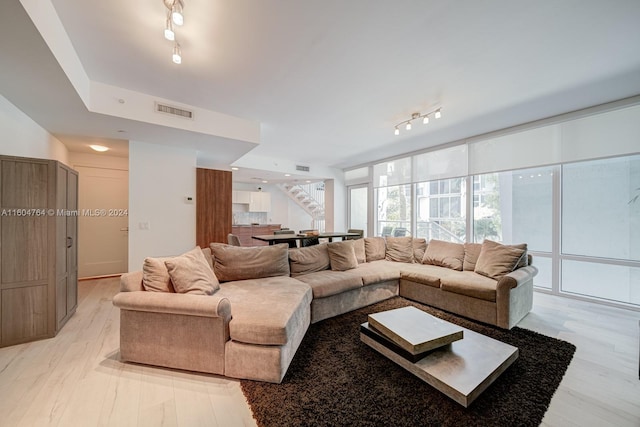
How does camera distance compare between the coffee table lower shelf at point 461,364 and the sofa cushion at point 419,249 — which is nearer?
the coffee table lower shelf at point 461,364

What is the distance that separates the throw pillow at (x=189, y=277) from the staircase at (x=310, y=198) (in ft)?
23.5

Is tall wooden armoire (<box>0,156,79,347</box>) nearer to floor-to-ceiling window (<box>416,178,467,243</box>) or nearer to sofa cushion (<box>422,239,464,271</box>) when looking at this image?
sofa cushion (<box>422,239,464,271</box>)

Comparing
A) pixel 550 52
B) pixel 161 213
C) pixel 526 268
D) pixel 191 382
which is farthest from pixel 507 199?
pixel 161 213

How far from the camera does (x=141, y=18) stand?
189 centimetres

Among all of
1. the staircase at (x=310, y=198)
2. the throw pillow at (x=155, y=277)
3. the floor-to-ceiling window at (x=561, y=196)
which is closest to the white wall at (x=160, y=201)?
the throw pillow at (x=155, y=277)

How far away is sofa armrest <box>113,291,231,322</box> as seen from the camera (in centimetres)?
181

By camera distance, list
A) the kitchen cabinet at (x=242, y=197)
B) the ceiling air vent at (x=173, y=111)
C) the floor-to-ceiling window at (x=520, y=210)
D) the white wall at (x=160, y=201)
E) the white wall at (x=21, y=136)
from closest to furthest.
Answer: the white wall at (x=21, y=136) < the ceiling air vent at (x=173, y=111) < the white wall at (x=160, y=201) < the floor-to-ceiling window at (x=520, y=210) < the kitchen cabinet at (x=242, y=197)

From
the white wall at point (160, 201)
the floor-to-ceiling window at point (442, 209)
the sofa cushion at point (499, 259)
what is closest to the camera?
the sofa cushion at point (499, 259)

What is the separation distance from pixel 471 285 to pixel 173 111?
4.31m

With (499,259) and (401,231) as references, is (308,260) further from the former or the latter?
(401,231)

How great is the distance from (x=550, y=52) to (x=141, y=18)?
3.48m

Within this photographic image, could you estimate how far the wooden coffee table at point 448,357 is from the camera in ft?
5.12

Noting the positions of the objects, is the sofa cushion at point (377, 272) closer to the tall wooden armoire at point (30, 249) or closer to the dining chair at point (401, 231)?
the dining chair at point (401, 231)

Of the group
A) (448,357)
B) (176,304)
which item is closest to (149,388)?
(176,304)
